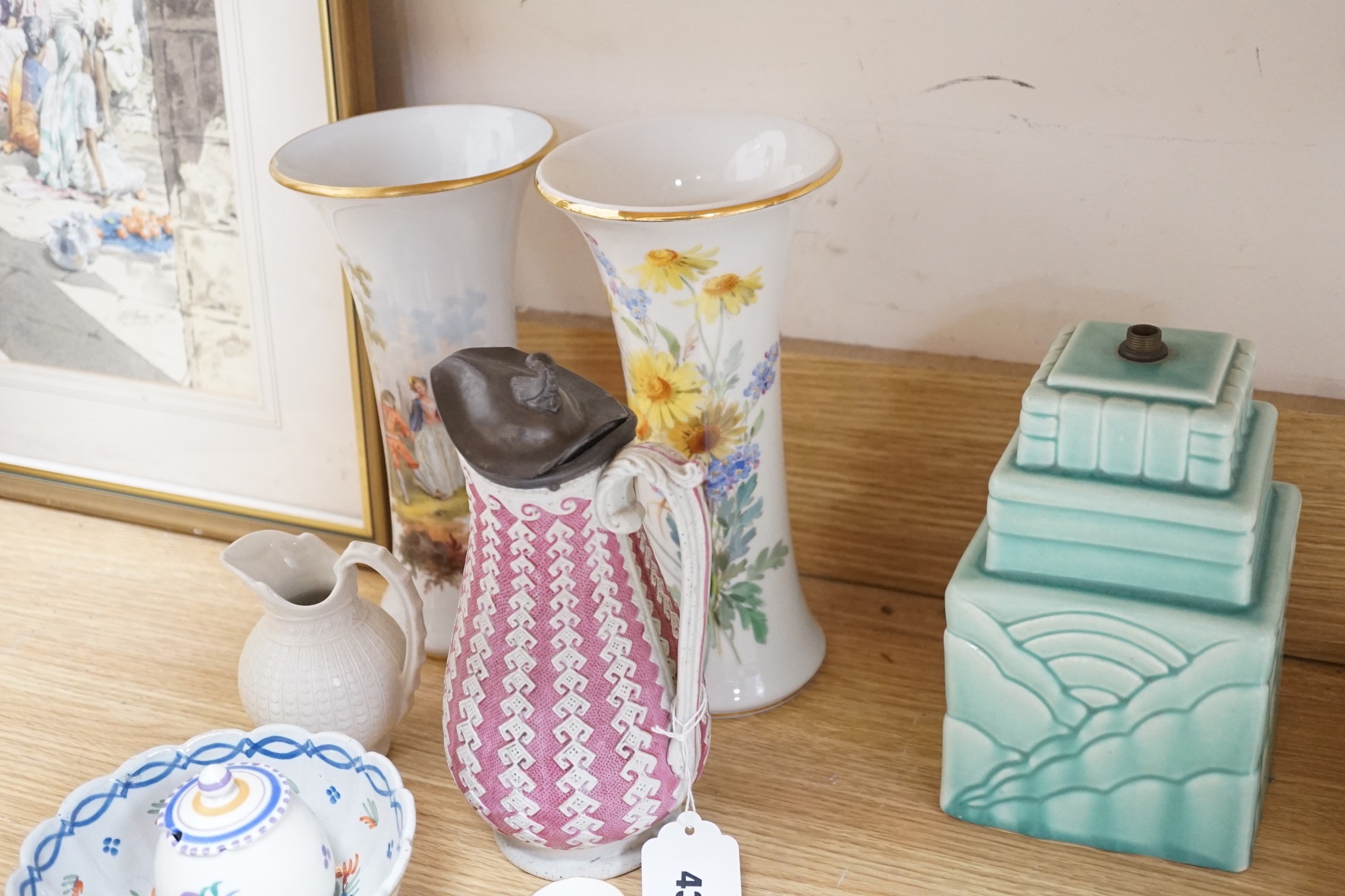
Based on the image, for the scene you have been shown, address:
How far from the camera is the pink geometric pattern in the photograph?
1.85 feet

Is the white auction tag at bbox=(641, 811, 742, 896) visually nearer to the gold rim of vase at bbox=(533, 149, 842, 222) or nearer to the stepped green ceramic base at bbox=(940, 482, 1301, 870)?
the stepped green ceramic base at bbox=(940, 482, 1301, 870)

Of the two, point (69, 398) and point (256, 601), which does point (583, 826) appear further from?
point (69, 398)

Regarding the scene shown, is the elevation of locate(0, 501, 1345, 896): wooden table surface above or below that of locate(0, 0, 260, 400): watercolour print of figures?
below

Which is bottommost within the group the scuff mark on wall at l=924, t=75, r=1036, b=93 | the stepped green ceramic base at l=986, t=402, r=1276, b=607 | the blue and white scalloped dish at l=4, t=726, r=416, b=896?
the blue and white scalloped dish at l=4, t=726, r=416, b=896

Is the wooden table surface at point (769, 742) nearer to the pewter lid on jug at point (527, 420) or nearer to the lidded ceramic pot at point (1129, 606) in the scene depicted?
the lidded ceramic pot at point (1129, 606)

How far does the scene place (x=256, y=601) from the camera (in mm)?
843

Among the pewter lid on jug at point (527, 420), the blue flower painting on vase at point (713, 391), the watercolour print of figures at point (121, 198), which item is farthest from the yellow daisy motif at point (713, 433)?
the watercolour print of figures at point (121, 198)

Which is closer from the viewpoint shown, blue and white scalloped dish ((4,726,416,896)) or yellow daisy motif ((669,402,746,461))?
blue and white scalloped dish ((4,726,416,896))

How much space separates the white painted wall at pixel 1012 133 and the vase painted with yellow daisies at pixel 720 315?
0.08 metres

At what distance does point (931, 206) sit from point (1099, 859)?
36cm

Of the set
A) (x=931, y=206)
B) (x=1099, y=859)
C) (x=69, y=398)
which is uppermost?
(x=931, y=206)

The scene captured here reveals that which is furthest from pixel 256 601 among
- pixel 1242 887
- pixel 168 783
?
pixel 1242 887

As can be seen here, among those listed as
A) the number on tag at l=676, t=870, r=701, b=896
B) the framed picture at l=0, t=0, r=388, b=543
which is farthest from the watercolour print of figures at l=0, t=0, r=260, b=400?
the number on tag at l=676, t=870, r=701, b=896

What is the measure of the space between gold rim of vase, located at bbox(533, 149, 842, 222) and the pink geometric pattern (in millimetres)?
132
